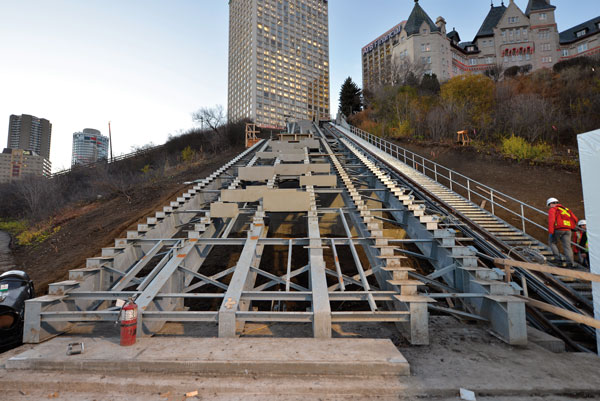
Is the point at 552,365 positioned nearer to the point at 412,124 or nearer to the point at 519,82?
the point at 412,124

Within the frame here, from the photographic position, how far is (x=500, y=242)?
7.21 m

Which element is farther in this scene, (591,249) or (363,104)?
(363,104)

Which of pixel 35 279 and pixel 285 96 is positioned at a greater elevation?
pixel 285 96

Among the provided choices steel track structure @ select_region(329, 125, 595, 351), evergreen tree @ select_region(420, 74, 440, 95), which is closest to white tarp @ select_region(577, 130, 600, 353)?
steel track structure @ select_region(329, 125, 595, 351)

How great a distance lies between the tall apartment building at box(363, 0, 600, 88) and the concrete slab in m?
51.7

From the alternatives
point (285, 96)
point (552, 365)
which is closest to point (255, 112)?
point (285, 96)

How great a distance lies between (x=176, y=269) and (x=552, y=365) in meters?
5.98

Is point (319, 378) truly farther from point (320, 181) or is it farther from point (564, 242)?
point (320, 181)

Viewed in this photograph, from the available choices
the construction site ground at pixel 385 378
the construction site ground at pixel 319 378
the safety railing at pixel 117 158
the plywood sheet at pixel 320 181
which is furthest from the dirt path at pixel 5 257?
the safety railing at pixel 117 158

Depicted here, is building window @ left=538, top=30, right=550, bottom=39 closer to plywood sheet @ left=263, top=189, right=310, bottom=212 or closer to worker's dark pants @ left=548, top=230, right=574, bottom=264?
worker's dark pants @ left=548, top=230, right=574, bottom=264

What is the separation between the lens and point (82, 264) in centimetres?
891

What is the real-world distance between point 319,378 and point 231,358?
1.03 meters

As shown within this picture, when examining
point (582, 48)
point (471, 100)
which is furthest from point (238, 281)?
point (582, 48)

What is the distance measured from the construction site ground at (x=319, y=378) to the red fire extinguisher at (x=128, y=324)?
0.45 feet
